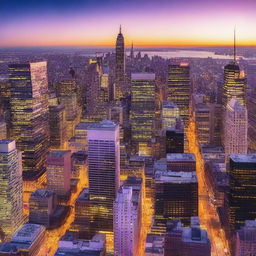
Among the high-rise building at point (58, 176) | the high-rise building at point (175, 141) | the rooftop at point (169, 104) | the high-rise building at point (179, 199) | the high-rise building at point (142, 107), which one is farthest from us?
the rooftop at point (169, 104)

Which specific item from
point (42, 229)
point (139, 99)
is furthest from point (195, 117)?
point (42, 229)

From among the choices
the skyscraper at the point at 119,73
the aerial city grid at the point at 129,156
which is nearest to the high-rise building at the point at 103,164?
the aerial city grid at the point at 129,156

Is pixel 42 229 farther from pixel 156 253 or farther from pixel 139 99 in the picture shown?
pixel 139 99

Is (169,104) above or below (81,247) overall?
above

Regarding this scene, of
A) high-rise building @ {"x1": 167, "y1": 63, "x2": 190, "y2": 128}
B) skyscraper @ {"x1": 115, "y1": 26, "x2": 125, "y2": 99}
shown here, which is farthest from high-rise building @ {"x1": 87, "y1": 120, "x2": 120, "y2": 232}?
skyscraper @ {"x1": 115, "y1": 26, "x2": 125, "y2": 99}

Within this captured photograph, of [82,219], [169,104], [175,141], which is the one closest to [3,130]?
[82,219]

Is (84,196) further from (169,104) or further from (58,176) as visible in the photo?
(169,104)

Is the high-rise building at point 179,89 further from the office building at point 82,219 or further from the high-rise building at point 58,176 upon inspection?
the office building at point 82,219
